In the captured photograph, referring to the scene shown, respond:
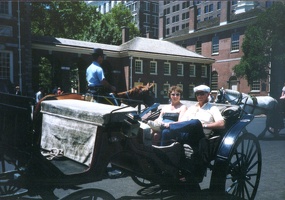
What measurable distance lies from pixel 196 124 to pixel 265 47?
422 inches

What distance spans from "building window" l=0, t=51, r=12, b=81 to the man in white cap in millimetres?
18226

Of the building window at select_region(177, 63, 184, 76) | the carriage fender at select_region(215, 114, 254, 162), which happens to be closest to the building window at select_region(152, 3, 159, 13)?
the building window at select_region(177, 63, 184, 76)

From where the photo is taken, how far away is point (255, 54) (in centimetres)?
1267

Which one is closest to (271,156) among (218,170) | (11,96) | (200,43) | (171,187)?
(218,170)

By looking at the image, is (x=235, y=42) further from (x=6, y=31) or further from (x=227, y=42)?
(x=6, y=31)

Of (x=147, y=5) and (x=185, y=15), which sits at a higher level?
(x=147, y=5)

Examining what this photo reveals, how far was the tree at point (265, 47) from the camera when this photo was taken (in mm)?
12164

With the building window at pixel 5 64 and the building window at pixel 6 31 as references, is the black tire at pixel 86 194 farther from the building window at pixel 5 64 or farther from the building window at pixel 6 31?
the building window at pixel 6 31

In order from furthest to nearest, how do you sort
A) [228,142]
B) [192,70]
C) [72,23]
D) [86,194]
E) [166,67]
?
[72,23] < [192,70] < [166,67] < [228,142] < [86,194]

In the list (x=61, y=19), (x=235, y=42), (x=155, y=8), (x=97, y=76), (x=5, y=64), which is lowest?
(x=97, y=76)

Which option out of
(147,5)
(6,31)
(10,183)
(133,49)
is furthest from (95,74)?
(147,5)

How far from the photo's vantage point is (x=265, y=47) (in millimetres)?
12414

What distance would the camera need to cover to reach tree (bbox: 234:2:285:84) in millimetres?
12164

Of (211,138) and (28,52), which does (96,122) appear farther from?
(28,52)
